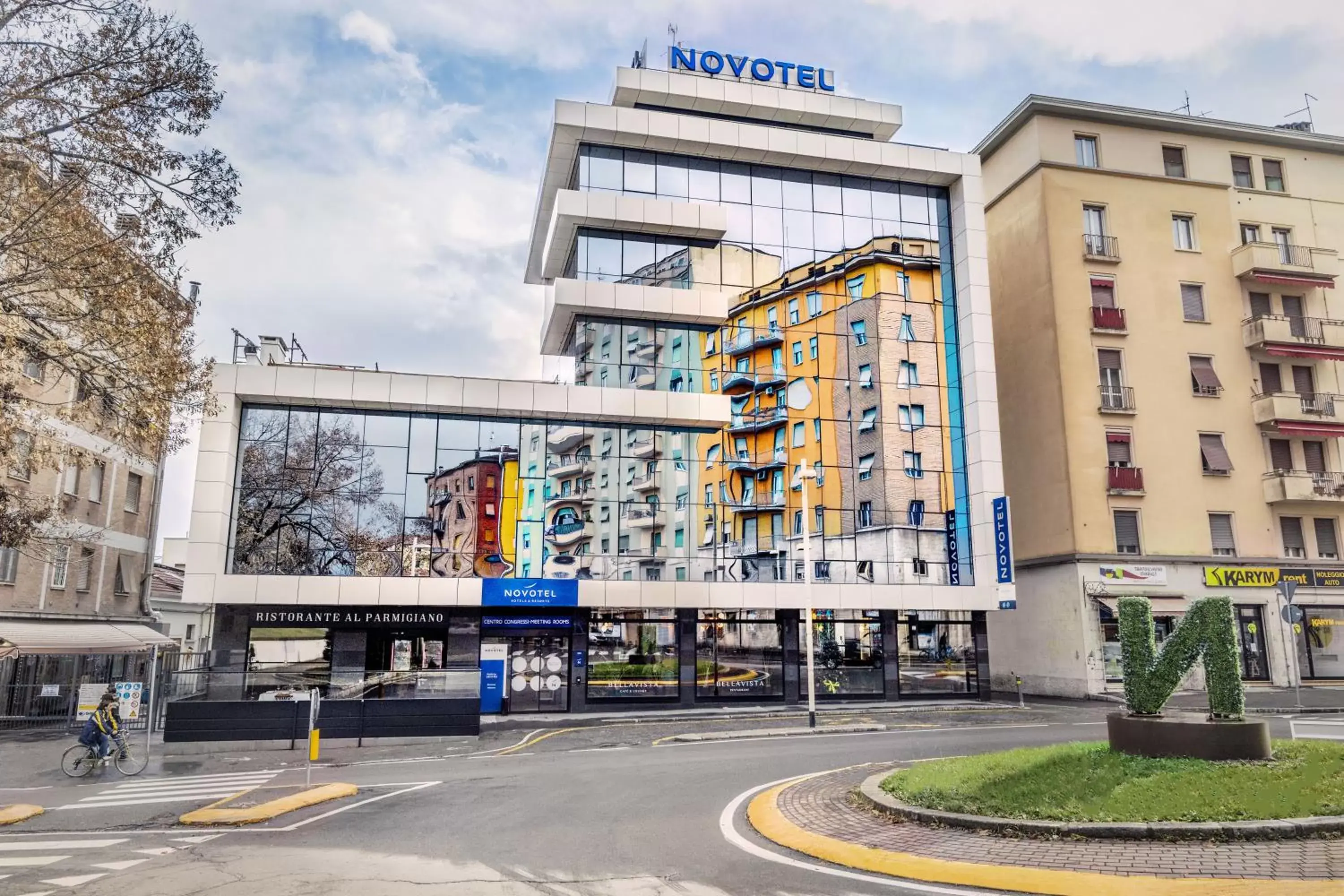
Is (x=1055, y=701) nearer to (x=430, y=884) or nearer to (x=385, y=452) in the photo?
(x=385, y=452)

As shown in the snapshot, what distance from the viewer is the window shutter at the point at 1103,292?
130ft

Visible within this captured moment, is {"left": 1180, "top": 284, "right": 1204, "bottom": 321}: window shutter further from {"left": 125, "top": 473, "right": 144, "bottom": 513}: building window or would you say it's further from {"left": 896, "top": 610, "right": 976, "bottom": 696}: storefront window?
{"left": 125, "top": 473, "right": 144, "bottom": 513}: building window

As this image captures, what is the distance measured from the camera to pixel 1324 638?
126 ft

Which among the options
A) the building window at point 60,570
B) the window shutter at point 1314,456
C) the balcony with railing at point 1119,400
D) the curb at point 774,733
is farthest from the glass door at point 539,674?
the window shutter at point 1314,456

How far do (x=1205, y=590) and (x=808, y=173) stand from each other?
23101mm

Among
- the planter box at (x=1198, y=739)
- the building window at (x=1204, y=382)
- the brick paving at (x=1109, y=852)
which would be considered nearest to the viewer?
the brick paving at (x=1109, y=852)

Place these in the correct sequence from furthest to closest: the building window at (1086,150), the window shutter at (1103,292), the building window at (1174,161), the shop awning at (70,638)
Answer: the building window at (1174,161) < the building window at (1086,150) < the window shutter at (1103,292) < the shop awning at (70,638)

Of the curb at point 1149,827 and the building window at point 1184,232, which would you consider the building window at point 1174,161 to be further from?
the curb at point 1149,827

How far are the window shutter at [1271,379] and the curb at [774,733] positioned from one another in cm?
2685

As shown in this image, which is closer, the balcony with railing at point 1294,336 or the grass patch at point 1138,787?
A: the grass patch at point 1138,787

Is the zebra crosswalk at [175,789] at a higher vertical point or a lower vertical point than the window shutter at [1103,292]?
lower

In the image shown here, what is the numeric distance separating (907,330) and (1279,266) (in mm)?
18260

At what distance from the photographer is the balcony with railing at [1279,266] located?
40.3 metres

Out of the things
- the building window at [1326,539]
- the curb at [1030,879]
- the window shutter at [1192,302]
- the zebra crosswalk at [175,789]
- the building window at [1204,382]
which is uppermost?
the window shutter at [1192,302]
